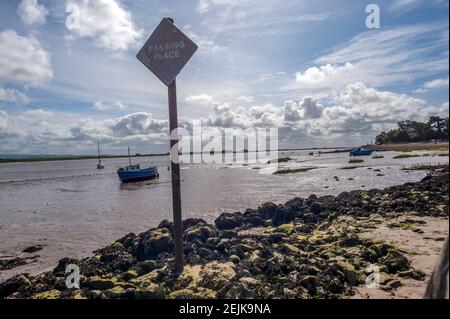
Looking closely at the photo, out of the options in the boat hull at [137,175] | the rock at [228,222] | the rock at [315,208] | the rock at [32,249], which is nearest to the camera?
the rock at [32,249]

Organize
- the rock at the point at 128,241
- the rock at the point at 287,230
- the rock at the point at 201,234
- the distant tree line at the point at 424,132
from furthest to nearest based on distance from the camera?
the rock at the point at 287,230 → the rock at the point at 128,241 → the rock at the point at 201,234 → the distant tree line at the point at 424,132

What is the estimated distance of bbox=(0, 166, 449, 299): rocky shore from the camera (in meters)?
5.96

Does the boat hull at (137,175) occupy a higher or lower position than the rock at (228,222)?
lower

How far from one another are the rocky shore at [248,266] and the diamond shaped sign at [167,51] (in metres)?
4.06

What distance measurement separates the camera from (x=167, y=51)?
5418mm

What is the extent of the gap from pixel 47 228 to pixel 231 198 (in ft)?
43.3

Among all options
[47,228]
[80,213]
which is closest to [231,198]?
[80,213]

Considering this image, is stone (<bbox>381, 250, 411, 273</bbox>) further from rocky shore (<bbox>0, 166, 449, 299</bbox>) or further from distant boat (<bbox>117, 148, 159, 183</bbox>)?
distant boat (<bbox>117, 148, 159, 183</bbox>)

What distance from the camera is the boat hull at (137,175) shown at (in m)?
49.2

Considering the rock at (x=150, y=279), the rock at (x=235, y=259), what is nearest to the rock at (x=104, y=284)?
the rock at (x=150, y=279)

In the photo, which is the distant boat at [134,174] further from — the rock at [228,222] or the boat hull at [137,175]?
the rock at [228,222]

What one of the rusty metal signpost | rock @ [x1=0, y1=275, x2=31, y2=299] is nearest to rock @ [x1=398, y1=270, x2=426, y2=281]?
the rusty metal signpost

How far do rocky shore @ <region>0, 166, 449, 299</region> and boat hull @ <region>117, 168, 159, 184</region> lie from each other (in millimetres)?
39345

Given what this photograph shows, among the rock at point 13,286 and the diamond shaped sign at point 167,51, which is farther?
Answer: the rock at point 13,286
